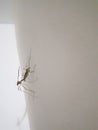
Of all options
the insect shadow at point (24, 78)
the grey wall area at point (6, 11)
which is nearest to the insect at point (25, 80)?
the insect shadow at point (24, 78)

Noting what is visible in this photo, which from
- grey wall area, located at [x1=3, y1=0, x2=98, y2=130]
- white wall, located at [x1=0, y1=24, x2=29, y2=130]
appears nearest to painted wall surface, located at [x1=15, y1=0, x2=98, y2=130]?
grey wall area, located at [x1=3, y1=0, x2=98, y2=130]

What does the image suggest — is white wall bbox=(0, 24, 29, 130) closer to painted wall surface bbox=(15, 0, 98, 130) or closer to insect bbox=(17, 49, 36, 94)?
insect bbox=(17, 49, 36, 94)

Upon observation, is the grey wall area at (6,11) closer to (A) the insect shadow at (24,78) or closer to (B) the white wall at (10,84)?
(B) the white wall at (10,84)

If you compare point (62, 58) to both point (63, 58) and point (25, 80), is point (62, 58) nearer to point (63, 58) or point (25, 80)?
point (63, 58)

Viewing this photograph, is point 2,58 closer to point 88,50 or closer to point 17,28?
point 17,28

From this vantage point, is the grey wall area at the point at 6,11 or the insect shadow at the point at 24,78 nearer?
the grey wall area at the point at 6,11

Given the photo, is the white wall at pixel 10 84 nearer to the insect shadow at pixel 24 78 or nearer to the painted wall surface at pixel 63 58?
the insect shadow at pixel 24 78

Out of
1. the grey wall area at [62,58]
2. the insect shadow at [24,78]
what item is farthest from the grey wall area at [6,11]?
the insect shadow at [24,78]

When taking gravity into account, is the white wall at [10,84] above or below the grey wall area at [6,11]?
below

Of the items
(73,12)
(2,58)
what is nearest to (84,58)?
(73,12)
